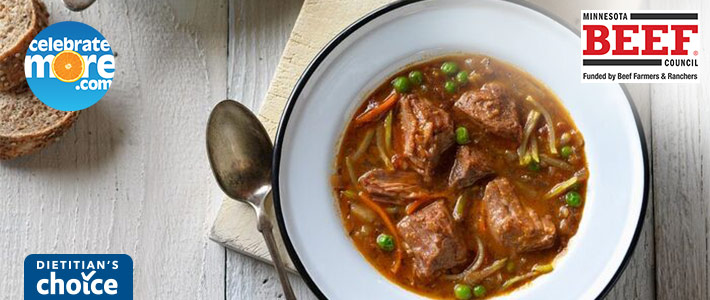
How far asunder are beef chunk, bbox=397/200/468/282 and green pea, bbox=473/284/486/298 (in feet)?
0.47

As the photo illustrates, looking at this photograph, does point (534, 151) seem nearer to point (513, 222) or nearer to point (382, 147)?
point (513, 222)

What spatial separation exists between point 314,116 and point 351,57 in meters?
0.33

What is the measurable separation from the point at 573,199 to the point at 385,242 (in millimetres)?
904

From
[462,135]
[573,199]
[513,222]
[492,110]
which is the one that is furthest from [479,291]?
[492,110]

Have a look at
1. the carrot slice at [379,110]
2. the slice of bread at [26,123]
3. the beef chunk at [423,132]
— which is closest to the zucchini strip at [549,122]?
the beef chunk at [423,132]

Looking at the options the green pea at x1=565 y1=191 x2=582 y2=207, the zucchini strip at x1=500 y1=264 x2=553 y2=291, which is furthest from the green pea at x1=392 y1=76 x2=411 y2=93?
the zucchini strip at x1=500 y1=264 x2=553 y2=291

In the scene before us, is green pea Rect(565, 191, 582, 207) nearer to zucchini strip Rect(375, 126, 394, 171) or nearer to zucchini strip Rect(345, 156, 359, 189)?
zucchini strip Rect(375, 126, 394, 171)

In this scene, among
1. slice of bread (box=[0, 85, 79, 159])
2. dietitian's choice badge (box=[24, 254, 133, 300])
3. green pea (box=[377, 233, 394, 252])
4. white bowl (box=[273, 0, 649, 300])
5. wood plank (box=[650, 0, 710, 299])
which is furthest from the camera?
dietitian's choice badge (box=[24, 254, 133, 300])

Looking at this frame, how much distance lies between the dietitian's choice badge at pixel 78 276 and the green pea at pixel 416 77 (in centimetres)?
182

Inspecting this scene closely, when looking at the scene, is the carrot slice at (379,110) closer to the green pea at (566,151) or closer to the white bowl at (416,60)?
the white bowl at (416,60)

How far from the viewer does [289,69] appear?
4.34m

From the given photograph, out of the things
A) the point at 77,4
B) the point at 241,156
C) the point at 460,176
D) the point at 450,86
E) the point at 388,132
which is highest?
the point at 77,4

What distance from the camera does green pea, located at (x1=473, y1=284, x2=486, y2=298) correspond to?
3.99m

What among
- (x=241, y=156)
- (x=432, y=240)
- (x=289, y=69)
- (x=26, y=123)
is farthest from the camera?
(x=26, y=123)
